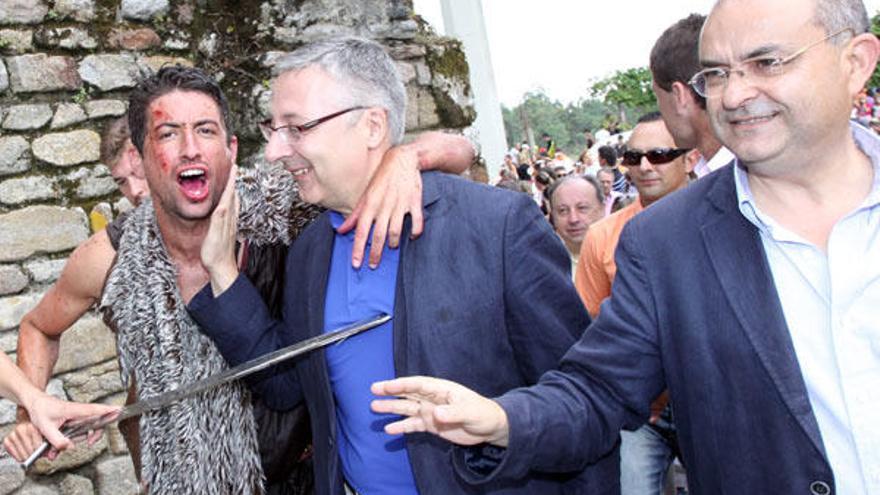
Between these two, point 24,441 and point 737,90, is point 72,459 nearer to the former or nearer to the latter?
point 24,441

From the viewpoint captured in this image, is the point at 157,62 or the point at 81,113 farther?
the point at 157,62

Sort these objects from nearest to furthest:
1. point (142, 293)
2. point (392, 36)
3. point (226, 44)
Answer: point (142, 293) → point (226, 44) → point (392, 36)

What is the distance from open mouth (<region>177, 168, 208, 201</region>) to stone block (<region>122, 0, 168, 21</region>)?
69.5 inches

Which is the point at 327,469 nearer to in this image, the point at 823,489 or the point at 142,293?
the point at 142,293

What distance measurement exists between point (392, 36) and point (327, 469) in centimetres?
283

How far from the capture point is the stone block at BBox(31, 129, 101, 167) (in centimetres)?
362

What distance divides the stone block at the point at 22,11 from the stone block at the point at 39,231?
0.85 meters

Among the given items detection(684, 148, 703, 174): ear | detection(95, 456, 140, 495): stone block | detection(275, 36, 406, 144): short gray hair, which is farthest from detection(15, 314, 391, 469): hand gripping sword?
detection(684, 148, 703, 174): ear

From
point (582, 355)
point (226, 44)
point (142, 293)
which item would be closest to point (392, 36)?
point (226, 44)

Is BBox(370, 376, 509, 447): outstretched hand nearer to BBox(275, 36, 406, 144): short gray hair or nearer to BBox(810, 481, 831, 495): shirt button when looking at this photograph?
BBox(810, 481, 831, 495): shirt button

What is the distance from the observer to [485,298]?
190cm

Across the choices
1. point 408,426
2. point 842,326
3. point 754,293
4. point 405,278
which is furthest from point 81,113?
point 842,326

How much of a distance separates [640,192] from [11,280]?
286 cm

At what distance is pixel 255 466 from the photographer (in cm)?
241
